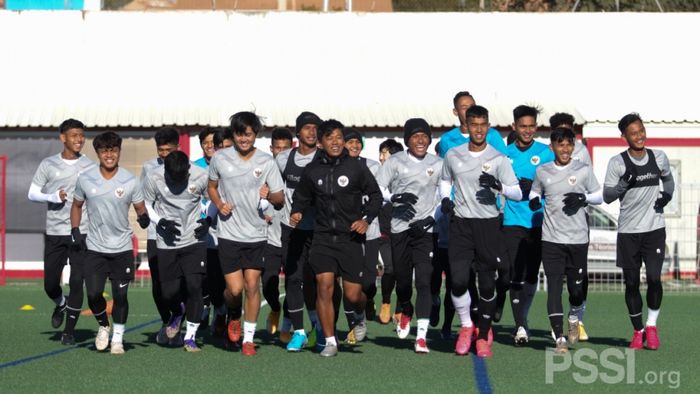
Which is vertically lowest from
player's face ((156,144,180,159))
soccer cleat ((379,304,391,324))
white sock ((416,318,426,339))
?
soccer cleat ((379,304,391,324))

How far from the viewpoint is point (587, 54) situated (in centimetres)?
2945

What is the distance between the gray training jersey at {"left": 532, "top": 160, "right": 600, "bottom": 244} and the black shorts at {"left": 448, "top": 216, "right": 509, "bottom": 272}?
24.6 inches

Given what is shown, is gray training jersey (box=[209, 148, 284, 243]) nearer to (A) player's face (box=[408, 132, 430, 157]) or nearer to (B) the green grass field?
(B) the green grass field

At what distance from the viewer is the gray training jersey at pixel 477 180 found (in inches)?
485

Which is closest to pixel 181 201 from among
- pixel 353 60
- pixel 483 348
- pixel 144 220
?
pixel 144 220

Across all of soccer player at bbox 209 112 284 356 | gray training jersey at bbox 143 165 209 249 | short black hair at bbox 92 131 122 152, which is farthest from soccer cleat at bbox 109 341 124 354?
short black hair at bbox 92 131 122 152

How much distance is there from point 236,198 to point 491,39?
1787cm

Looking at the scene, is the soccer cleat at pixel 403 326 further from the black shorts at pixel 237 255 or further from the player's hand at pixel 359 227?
the black shorts at pixel 237 255

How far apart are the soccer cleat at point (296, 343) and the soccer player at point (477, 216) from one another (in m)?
1.52

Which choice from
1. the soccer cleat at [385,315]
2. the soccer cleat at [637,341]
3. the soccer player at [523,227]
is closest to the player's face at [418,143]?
the soccer player at [523,227]

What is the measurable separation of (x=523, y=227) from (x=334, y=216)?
2.16 meters

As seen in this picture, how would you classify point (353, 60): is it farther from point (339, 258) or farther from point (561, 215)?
point (339, 258)

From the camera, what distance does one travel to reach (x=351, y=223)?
12281mm

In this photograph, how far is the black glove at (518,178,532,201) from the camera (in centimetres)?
1316
